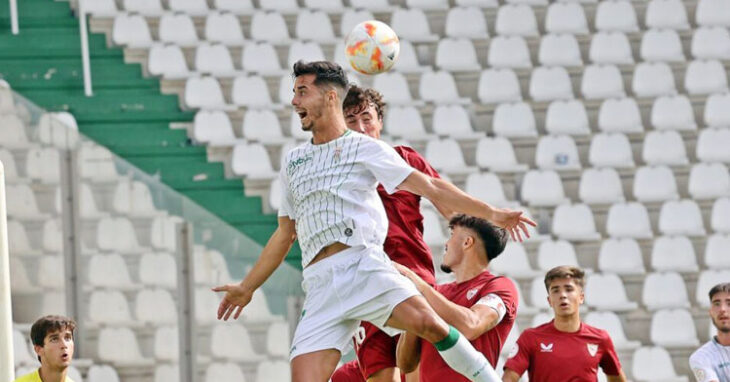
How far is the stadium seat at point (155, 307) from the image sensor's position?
9.78 meters

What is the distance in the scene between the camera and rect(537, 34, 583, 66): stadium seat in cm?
1404

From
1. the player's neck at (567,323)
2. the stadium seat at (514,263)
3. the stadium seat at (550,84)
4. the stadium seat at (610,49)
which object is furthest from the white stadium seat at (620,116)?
the player's neck at (567,323)

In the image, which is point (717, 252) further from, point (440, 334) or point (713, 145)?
point (440, 334)

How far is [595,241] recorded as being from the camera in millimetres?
12594

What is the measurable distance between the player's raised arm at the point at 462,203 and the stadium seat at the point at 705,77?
8.72m

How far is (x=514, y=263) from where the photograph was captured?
1219 cm

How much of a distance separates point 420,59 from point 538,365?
6904mm

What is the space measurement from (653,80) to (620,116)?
603 millimetres

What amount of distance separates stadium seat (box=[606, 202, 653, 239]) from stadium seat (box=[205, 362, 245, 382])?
13.9 feet

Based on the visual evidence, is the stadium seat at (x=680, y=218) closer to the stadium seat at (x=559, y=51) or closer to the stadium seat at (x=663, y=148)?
the stadium seat at (x=663, y=148)

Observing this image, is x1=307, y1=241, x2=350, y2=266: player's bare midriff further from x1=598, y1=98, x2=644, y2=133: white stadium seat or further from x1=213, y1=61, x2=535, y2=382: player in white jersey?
x1=598, y1=98, x2=644, y2=133: white stadium seat

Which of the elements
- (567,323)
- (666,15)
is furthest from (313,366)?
(666,15)

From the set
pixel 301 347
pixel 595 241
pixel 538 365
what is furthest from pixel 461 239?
pixel 595 241

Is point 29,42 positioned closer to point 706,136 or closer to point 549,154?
point 549,154
